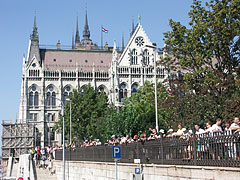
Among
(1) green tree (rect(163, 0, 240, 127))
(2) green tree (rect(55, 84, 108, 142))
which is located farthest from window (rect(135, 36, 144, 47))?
(1) green tree (rect(163, 0, 240, 127))

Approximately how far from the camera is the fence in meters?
13.1

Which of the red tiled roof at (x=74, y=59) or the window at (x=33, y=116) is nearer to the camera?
the window at (x=33, y=116)

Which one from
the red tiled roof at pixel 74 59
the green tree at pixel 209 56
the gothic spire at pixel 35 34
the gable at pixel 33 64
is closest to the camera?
the green tree at pixel 209 56

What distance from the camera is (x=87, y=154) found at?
29219 millimetres

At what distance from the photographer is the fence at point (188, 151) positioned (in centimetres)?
1311

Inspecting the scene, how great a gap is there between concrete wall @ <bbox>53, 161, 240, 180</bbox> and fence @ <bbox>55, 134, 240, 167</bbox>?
0.26 m

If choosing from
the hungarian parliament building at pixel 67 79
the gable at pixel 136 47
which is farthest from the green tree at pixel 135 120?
the gable at pixel 136 47

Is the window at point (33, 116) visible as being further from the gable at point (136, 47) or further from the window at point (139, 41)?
the window at point (139, 41)

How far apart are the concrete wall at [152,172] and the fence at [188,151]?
0.86 feet

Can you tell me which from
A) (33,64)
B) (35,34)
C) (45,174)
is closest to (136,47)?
(33,64)

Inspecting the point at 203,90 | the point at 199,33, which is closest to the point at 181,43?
the point at 199,33

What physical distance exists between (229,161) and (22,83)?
8446cm

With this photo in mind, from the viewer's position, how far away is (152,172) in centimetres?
1809

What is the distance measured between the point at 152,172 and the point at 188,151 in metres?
2.88
